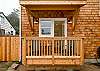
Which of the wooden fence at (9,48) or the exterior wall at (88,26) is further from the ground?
the exterior wall at (88,26)

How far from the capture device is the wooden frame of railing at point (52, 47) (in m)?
9.34

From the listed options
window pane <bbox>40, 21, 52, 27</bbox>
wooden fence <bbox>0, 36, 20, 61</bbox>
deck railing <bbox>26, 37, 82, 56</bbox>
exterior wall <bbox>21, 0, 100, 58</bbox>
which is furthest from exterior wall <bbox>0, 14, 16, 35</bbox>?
deck railing <bbox>26, 37, 82, 56</bbox>

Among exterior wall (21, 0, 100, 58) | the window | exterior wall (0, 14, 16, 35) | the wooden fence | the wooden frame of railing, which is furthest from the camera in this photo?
exterior wall (0, 14, 16, 35)

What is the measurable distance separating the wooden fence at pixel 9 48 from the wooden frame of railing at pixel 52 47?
3.66m

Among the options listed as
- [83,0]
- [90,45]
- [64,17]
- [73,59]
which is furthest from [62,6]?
A: [90,45]

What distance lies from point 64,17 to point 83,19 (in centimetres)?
112

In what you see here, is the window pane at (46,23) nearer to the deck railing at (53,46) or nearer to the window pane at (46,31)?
the window pane at (46,31)

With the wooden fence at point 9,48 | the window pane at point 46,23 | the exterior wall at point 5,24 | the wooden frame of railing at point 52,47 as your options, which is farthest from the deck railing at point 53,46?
the exterior wall at point 5,24

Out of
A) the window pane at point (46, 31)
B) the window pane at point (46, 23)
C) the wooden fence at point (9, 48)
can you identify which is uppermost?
the window pane at point (46, 23)

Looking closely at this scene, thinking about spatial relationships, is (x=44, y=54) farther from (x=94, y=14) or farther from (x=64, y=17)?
(x=94, y=14)

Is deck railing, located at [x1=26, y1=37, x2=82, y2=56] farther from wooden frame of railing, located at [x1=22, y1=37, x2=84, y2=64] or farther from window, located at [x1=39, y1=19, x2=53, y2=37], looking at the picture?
window, located at [x1=39, y1=19, x2=53, y2=37]

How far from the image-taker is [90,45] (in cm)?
1338

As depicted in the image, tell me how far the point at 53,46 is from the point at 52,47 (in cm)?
6

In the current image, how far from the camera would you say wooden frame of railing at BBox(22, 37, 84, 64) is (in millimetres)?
9336
